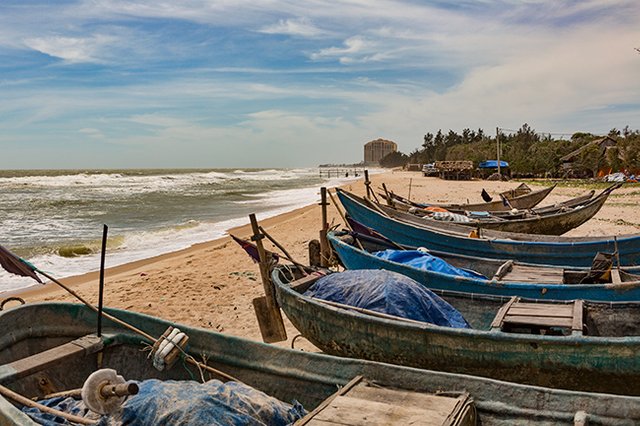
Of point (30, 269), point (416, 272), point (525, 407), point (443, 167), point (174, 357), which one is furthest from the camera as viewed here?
point (443, 167)

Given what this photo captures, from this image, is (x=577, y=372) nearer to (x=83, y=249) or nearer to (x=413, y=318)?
(x=413, y=318)

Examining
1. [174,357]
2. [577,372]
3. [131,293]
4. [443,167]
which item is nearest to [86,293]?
[131,293]

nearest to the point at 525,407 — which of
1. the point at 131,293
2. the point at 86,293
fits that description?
the point at 131,293

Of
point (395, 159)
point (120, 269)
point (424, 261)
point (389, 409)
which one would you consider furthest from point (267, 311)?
point (395, 159)

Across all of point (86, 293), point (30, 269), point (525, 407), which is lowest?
point (86, 293)

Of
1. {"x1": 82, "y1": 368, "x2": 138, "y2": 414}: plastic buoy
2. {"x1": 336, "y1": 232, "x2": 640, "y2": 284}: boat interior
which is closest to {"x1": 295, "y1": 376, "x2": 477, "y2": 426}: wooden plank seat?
{"x1": 82, "y1": 368, "x2": 138, "y2": 414}: plastic buoy

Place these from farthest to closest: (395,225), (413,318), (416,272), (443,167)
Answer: (443,167) < (395,225) < (416,272) < (413,318)

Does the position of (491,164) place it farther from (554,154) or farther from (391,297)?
(391,297)

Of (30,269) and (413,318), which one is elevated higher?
(30,269)

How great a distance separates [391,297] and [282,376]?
1572mm

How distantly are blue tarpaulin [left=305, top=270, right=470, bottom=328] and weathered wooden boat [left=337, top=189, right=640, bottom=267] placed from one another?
390cm

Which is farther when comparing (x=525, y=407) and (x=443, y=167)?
(x=443, y=167)

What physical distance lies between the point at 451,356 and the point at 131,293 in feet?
22.8

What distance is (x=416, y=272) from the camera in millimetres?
6691
